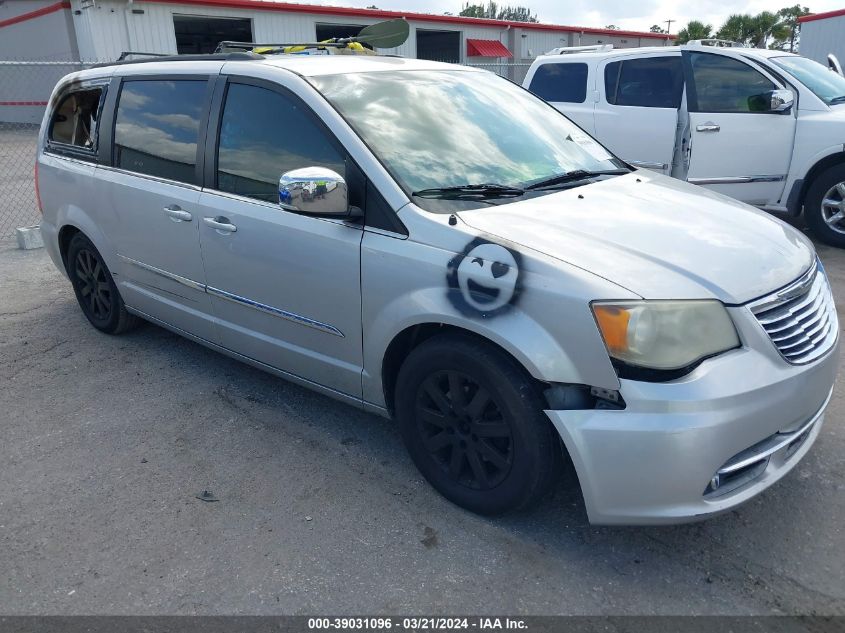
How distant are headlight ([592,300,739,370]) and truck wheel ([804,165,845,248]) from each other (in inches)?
212

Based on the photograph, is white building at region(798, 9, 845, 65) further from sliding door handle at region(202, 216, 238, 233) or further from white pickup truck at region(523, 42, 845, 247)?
sliding door handle at region(202, 216, 238, 233)

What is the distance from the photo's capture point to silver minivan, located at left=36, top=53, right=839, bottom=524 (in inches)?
92.3

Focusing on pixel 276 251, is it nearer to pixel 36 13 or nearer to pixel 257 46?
pixel 257 46

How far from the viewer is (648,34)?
3481 cm

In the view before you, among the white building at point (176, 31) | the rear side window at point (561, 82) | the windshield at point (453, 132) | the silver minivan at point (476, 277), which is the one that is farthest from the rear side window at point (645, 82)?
the white building at point (176, 31)

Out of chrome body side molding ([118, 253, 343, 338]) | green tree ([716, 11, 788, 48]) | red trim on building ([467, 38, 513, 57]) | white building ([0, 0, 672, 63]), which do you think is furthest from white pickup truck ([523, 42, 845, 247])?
green tree ([716, 11, 788, 48])

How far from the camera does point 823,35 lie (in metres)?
24.2

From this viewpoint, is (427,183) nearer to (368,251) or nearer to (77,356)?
(368,251)

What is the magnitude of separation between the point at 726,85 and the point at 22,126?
22.7 meters

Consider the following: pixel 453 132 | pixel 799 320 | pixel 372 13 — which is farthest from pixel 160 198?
pixel 372 13

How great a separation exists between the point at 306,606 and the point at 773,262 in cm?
213

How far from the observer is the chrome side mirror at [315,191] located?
2873 millimetres

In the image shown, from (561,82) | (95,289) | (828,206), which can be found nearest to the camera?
(95,289)

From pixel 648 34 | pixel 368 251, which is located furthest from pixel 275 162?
pixel 648 34
